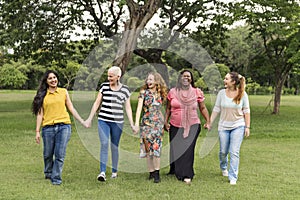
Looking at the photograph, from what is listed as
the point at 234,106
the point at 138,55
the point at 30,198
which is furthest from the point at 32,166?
the point at 138,55

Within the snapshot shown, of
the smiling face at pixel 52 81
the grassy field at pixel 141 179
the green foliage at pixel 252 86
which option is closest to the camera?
the grassy field at pixel 141 179

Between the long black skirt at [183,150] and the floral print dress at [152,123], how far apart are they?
12.0 inches

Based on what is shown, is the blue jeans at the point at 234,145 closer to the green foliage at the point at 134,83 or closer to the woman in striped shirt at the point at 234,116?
the woman in striped shirt at the point at 234,116

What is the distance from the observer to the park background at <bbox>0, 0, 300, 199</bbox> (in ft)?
20.8

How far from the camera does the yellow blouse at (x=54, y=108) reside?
6.53 m

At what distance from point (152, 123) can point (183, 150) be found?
644mm

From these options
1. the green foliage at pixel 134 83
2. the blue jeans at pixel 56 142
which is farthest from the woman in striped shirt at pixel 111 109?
the green foliage at pixel 134 83

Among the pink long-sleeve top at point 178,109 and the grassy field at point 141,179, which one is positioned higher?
the pink long-sleeve top at point 178,109

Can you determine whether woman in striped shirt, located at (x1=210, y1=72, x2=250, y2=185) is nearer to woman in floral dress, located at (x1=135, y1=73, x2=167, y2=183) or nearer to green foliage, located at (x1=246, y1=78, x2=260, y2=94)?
woman in floral dress, located at (x1=135, y1=73, x2=167, y2=183)

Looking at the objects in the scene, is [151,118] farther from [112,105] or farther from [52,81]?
[52,81]

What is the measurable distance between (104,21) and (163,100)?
51.4 feet

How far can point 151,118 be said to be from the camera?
672cm

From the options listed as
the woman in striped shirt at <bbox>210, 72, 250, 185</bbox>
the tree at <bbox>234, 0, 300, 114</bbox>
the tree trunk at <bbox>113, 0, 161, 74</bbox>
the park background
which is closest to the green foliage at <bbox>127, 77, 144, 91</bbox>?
the park background

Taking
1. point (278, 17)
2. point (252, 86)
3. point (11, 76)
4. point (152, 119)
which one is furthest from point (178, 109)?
point (11, 76)
